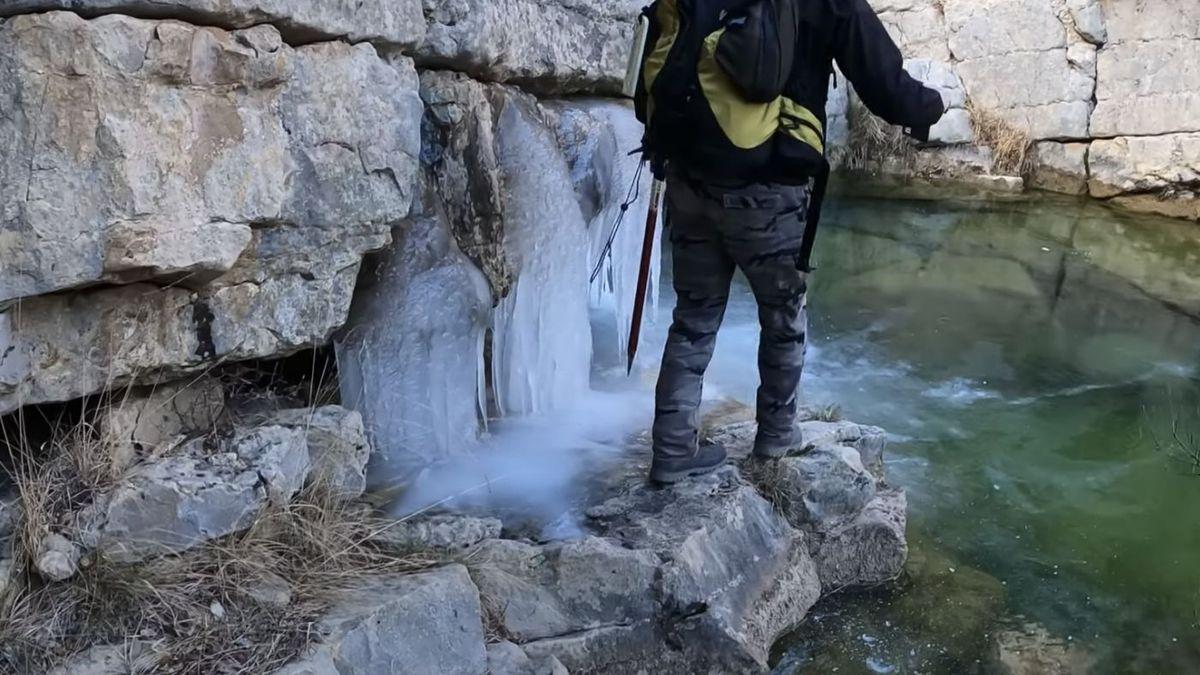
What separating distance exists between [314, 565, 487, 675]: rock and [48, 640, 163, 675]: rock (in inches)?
13.6

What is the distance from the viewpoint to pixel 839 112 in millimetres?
10047

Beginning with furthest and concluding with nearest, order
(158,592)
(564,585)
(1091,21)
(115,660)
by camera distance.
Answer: (1091,21) → (564,585) → (158,592) → (115,660)

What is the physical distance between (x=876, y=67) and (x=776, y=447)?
1.24 meters

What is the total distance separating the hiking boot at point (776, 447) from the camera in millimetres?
3542

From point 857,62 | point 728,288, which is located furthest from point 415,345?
point 857,62

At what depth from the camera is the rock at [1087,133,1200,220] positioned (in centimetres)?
926

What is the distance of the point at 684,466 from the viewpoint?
3.47 meters

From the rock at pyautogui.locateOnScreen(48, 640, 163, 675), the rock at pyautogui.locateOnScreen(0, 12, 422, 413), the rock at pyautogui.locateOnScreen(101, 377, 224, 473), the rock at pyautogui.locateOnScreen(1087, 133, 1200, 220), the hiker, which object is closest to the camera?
the rock at pyautogui.locateOnScreen(48, 640, 163, 675)

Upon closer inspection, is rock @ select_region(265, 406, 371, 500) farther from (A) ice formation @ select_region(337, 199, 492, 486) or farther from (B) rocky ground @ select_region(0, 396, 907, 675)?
(A) ice formation @ select_region(337, 199, 492, 486)

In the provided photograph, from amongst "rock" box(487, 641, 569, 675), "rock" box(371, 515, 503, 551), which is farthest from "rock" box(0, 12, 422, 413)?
"rock" box(487, 641, 569, 675)

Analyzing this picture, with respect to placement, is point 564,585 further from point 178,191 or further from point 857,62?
point 857,62

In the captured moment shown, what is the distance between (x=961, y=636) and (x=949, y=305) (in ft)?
11.6

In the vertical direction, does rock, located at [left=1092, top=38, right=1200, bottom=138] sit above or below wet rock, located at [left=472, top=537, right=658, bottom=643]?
above

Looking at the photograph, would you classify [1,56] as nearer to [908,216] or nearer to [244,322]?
[244,322]
